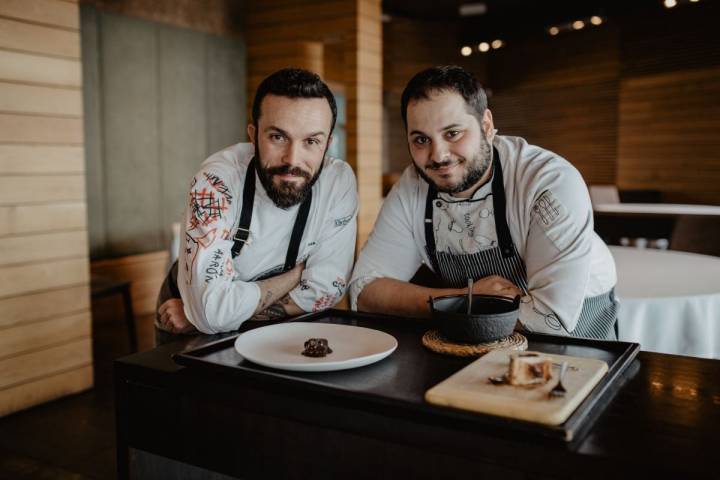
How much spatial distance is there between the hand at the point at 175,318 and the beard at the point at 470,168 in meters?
0.83

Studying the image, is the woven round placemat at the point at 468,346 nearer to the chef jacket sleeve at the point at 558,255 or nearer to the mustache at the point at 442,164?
the chef jacket sleeve at the point at 558,255

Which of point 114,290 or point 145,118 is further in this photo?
point 145,118

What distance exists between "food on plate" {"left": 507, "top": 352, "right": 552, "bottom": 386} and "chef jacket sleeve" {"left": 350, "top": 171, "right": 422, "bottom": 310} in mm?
992

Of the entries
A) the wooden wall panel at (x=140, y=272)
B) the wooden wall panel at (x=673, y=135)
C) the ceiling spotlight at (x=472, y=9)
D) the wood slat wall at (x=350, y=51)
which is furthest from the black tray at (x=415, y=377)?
the wooden wall panel at (x=673, y=135)

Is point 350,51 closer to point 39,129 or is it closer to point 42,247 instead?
point 39,129

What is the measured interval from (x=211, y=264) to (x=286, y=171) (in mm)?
366

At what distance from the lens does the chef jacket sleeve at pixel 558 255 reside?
1576 mm

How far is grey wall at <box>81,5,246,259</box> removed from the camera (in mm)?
5000

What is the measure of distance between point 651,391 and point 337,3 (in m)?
5.45

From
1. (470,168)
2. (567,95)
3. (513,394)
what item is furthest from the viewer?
(567,95)

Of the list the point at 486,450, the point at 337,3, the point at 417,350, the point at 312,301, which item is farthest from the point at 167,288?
the point at 337,3

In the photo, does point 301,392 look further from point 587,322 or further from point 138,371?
point 587,322

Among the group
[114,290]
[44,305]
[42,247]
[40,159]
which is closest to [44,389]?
[44,305]

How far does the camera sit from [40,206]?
3.11 m
